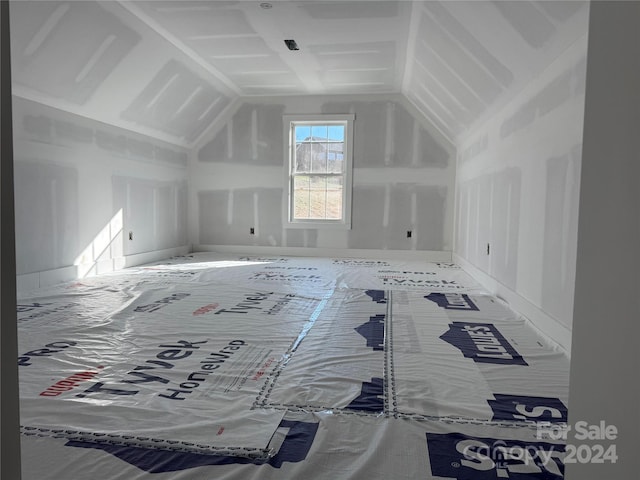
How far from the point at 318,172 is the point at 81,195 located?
3438 mm

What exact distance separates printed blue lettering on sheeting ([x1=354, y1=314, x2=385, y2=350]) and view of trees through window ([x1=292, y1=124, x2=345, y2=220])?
3.93 m

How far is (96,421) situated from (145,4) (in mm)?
3455

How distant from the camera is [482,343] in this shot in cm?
257

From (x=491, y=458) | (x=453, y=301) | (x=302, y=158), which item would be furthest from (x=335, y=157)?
(x=491, y=458)

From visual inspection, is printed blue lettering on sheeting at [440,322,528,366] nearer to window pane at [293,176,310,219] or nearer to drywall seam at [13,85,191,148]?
drywall seam at [13,85,191,148]

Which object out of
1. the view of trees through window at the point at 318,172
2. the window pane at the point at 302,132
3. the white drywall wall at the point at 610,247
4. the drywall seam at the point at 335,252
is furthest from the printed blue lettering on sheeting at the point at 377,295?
the window pane at the point at 302,132

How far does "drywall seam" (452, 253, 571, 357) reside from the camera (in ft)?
8.02

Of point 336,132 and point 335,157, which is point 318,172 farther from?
point 336,132

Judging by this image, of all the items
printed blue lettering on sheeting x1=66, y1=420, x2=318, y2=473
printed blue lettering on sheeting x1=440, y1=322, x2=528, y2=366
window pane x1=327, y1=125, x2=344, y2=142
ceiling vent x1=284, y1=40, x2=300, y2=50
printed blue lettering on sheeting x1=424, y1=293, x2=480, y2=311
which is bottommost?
printed blue lettering on sheeting x1=66, y1=420, x2=318, y2=473

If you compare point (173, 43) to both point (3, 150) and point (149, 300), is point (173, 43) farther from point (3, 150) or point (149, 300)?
point (3, 150)

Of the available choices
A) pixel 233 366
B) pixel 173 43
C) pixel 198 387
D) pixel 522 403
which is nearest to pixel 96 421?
pixel 198 387

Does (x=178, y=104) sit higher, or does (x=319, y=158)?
(x=178, y=104)

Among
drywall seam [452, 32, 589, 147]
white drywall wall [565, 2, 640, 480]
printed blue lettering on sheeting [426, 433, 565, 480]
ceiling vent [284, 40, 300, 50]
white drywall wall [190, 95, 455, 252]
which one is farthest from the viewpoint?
white drywall wall [190, 95, 455, 252]

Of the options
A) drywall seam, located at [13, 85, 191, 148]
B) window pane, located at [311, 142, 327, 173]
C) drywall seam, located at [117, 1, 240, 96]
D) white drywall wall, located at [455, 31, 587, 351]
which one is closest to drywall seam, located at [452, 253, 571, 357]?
white drywall wall, located at [455, 31, 587, 351]
